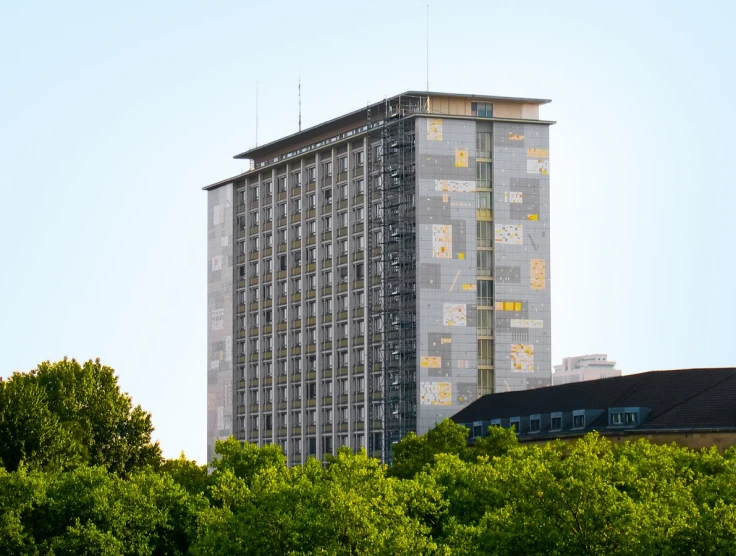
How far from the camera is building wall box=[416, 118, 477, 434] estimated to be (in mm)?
178625

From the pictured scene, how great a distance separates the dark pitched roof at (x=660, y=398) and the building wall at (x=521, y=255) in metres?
19.5

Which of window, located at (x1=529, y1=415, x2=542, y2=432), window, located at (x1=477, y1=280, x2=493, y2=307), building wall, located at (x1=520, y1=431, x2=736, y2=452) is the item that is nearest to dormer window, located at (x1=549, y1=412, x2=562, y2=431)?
window, located at (x1=529, y1=415, x2=542, y2=432)

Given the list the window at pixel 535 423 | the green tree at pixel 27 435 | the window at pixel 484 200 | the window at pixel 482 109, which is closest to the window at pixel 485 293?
the window at pixel 484 200

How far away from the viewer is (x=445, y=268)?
180000mm

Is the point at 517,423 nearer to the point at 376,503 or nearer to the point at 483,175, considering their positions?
the point at 483,175

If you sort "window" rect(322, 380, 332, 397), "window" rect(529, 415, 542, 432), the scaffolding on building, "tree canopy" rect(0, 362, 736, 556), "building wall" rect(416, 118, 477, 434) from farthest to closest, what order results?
"window" rect(322, 380, 332, 397) < the scaffolding on building < "building wall" rect(416, 118, 477, 434) < "window" rect(529, 415, 542, 432) < "tree canopy" rect(0, 362, 736, 556)

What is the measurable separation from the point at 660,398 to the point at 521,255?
4635 cm

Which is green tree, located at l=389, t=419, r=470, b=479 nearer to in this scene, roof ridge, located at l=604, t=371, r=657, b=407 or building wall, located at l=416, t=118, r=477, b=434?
roof ridge, located at l=604, t=371, r=657, b=407

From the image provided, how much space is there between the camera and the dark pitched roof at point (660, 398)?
132375 millimetres

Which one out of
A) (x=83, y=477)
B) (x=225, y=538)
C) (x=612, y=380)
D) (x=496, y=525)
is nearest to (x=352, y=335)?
(x=612, y=380)

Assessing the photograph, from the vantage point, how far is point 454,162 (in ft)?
593

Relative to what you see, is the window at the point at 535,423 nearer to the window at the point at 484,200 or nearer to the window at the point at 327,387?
the window at the point at 484,200

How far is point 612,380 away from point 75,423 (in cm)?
4662

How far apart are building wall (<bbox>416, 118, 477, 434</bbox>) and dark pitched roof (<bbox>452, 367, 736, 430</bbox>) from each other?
1724 cm
